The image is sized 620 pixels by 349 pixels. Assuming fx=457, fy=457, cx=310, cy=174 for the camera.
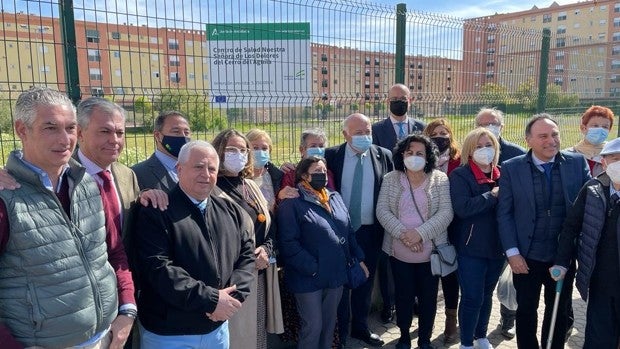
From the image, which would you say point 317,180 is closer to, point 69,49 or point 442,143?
point 442,143

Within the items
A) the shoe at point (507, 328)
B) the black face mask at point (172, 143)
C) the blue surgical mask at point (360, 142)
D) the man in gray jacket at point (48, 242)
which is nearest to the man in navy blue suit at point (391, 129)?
the blue surgical mask at point (360, 142)

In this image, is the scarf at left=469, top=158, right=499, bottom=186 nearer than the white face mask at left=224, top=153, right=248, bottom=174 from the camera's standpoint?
No

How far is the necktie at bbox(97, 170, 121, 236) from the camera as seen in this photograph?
2.46 meters

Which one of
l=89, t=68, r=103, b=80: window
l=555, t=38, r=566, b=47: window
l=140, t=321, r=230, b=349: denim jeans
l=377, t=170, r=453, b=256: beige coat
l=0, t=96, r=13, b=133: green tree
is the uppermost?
l=555, t=38, r=566, b=47: window

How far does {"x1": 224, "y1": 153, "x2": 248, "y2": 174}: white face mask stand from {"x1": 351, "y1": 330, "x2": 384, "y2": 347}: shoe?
2.11 meters

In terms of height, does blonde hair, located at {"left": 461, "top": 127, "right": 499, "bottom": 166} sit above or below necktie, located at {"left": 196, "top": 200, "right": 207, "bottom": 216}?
above

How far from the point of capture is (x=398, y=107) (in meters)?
4.96

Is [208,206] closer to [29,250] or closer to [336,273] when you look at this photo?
[29,250]

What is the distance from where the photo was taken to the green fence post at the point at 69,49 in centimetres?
352

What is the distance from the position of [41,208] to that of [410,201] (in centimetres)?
283

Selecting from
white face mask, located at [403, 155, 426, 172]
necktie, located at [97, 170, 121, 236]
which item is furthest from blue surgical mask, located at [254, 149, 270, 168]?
necktie, located at [97, 170, 121, 236]

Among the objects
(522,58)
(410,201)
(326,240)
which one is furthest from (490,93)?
(326,240)

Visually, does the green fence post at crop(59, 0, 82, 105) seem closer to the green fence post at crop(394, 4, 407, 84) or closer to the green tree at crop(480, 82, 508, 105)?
the green fence post at crop(394, 4, 407, 84)

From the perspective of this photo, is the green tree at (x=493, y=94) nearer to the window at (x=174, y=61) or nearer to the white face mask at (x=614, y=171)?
the white face mask at (x=614, y=171)
